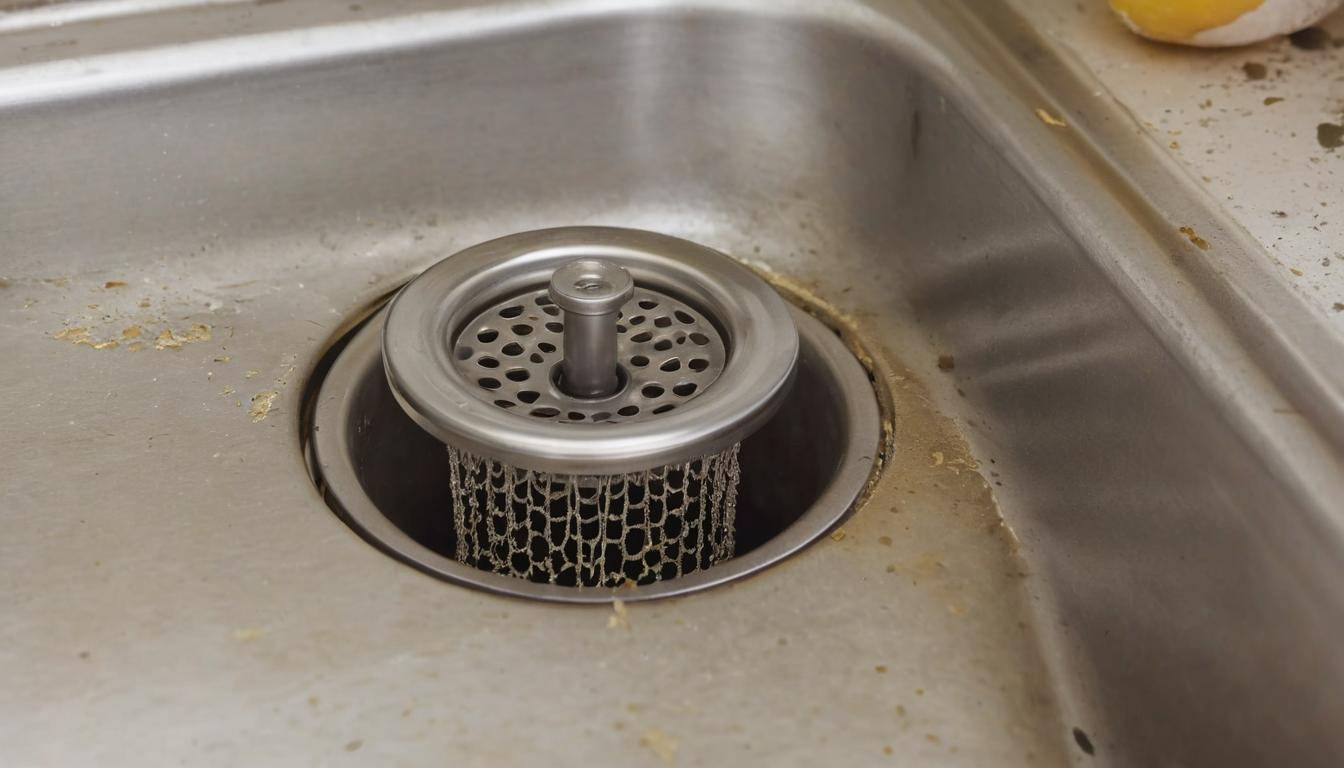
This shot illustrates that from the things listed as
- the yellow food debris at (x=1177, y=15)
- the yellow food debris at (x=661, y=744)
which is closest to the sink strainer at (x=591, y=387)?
the yellow food debris at (x=661, y=744)

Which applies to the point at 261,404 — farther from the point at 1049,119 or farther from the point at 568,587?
the point at 1049,119

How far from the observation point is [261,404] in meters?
0.64

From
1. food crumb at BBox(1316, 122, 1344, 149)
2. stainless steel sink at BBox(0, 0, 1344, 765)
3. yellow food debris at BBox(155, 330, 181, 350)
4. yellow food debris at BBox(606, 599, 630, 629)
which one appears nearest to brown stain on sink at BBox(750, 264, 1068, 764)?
stainless steel sink at BBox(0, 0, 1344, 765)

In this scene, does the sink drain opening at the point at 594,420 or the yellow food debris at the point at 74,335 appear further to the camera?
the yellow food debris at the point at 74,335

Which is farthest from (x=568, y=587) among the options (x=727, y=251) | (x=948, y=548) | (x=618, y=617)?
(x=727, y=251)

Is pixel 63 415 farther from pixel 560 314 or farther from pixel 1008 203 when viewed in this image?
pixel 1008 203

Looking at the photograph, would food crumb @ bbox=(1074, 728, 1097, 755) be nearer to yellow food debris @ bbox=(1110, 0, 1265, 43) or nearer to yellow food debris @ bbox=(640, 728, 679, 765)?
yellow food debris @ bbox=(640, 728, 679, 765)

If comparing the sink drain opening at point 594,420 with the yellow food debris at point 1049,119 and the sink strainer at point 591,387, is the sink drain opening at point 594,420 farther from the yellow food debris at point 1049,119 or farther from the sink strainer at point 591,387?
the yellow food debris at point 1049,119

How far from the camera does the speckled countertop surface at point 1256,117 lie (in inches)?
22.5

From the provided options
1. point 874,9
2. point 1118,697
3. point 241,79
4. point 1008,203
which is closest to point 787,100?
point 874,9

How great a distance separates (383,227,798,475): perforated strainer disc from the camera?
1.88ft

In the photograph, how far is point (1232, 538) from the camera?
1.52 feet

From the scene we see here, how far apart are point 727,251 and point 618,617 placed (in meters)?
0.33

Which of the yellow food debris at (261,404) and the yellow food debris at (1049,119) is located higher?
the yellow food debris at (1049,119)
